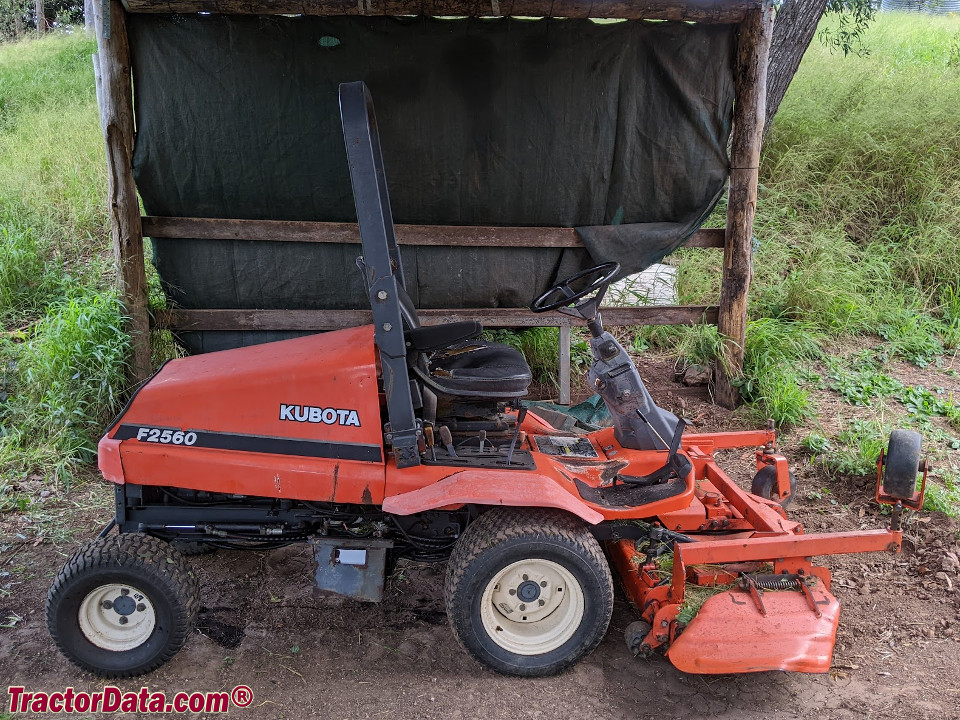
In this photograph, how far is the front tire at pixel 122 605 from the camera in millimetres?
2877

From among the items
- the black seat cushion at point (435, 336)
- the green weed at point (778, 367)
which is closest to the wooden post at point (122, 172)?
the black seat cushion at point (435, 336)

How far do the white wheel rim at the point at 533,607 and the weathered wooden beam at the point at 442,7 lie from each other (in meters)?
2.99

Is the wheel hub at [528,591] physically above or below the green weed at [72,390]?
below

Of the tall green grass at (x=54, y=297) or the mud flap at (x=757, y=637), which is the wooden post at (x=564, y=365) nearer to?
the mud flap at (x=757, y=637)

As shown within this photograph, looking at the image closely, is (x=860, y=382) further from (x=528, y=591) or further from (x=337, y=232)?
(x=337, y=232)

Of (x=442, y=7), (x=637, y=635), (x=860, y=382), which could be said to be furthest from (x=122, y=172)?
(x=860, y=382)

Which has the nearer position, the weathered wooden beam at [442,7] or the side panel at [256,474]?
the side panel at [256,474]

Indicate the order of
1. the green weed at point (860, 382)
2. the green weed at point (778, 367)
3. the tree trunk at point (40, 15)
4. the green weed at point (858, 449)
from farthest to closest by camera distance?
1. the tree trunk at point (40, 15)
2. the green weed at point (860, 382)
3. the green weed at point (778, 367)
4. the green weed at point (858, 449)

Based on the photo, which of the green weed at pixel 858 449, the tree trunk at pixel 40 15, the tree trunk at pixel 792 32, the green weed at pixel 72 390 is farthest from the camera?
the tree trunk at pixel 40 15

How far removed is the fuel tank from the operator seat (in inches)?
8.2

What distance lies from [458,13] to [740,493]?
9.59ft

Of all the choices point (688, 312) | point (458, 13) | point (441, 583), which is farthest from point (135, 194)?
point (688, 312)

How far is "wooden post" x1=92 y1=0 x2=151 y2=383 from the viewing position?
4.34 m

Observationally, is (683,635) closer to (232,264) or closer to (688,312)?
(688,312)
